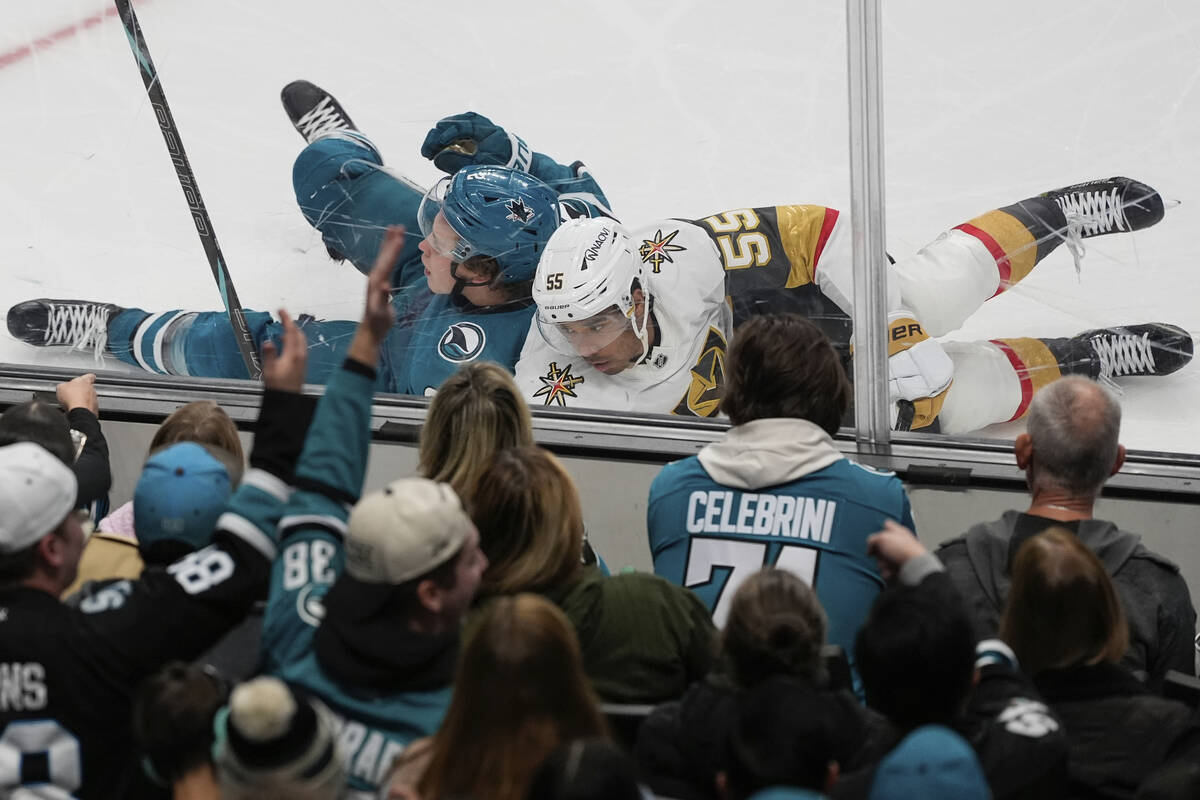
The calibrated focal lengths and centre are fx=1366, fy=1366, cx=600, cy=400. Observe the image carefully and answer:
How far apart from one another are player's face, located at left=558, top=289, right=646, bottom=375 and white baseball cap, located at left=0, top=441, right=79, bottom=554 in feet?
5.31

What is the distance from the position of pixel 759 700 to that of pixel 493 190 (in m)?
2.05

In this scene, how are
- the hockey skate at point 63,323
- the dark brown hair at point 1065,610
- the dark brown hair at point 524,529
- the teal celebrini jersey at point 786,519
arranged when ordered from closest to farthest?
the dark brown hair at point 1065,610 < the dark brown hair at point 524,529 < the teal celebrini jersey at point 786,519 < the hockey skate at point 63,323

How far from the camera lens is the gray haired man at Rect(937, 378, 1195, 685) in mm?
1743

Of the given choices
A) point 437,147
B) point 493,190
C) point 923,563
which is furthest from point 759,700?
point 437,147

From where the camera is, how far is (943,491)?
273cm

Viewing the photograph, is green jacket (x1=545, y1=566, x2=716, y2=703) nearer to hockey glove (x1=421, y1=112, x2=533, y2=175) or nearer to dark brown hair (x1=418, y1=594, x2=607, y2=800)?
dark brown hair (x1=418, y1=594, x2=607, y2=800)

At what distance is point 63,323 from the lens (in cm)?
341

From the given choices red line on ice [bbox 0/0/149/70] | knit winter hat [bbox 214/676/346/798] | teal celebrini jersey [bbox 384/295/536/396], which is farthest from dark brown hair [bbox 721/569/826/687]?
red line on ice [bbox 0/0/149/70]

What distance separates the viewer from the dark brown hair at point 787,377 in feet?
6.23

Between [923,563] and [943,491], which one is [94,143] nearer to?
[943,491]

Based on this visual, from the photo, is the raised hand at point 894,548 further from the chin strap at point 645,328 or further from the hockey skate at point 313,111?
the hockey skate at point 313,111

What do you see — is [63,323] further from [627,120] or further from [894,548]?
[894,548]

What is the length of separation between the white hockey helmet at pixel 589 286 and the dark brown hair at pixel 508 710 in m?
1.76

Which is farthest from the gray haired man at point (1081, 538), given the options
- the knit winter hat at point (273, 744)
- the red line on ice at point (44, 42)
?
the red line on ice at point (44, 42)
